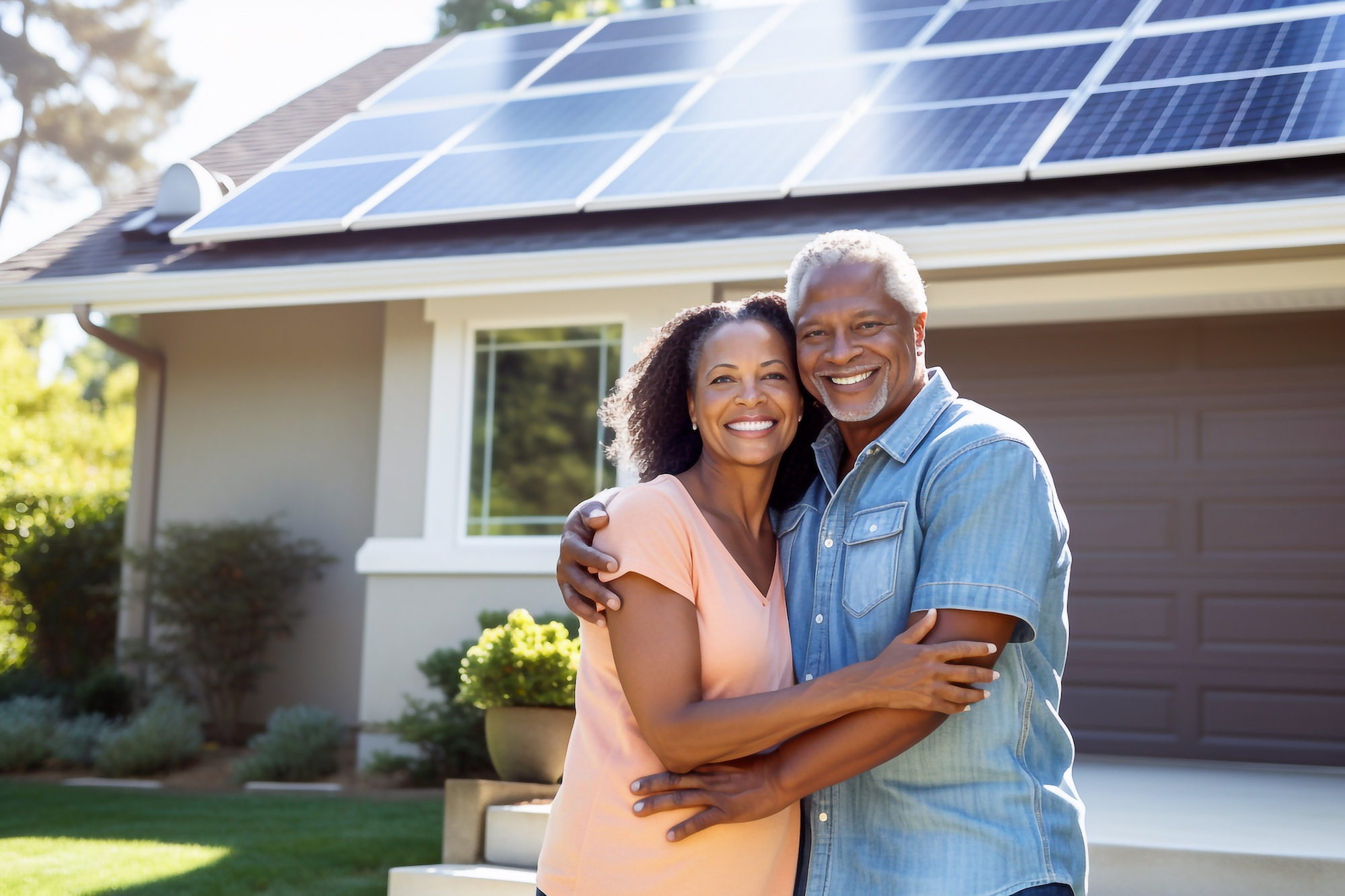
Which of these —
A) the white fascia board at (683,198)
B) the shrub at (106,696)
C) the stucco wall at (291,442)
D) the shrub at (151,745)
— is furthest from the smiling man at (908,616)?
the shrub at (106,696)

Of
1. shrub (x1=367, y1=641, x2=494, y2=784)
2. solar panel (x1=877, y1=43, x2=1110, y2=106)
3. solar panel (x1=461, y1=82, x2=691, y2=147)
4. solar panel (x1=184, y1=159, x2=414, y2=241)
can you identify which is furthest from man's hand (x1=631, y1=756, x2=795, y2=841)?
solar panel (x1=461, y1=82, x2=691, y2=147)

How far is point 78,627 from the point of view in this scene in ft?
37.1

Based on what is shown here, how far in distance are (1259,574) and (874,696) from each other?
20.0 ft

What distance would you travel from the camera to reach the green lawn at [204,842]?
5547mm

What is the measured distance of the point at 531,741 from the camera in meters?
5.88

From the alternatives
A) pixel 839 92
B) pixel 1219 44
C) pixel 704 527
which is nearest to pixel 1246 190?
pixel 1219 44

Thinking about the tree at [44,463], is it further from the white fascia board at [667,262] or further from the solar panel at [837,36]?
the solar panel at [837,36]

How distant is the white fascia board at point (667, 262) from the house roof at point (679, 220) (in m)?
0.08

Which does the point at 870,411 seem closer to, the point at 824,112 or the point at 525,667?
the point at 525,667

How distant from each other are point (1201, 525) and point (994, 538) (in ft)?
19.5

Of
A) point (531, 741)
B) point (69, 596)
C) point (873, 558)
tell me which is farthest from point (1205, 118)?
point (69, 596)

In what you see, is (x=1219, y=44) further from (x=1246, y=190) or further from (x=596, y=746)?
(x=596, y=746)

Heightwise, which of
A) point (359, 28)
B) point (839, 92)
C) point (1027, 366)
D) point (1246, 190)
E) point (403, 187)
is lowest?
point (1027, 366)

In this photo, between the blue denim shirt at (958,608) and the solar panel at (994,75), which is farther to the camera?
the solar panel at (994,75)
